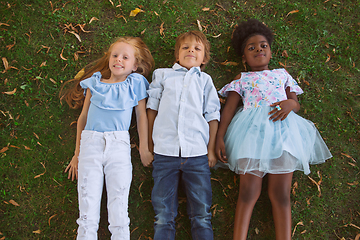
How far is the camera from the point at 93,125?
2691 mm

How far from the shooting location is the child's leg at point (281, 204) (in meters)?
A: 2.58

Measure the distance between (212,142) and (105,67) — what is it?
6.20ft

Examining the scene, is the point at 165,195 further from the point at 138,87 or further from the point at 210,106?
the point at 138,87

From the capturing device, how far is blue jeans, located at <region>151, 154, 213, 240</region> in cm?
247

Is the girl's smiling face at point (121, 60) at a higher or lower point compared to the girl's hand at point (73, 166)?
higher

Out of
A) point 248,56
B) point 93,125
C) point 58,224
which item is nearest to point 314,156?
point 248,56

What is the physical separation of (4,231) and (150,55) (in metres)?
3.08

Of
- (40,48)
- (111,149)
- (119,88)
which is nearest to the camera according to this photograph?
(111,149)

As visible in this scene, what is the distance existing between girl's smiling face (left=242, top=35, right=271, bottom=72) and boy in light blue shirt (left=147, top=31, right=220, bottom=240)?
69 cm

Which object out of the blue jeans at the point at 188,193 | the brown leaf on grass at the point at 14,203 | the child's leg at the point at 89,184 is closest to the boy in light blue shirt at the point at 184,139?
the blue jeans at the point at 188,193

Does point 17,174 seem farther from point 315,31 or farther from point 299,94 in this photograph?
point 315,31

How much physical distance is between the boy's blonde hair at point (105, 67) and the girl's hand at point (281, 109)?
1.82 meters

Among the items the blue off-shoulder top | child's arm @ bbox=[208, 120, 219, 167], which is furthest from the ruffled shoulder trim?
child's arm @ bbox=[208, 120, 219, 167]

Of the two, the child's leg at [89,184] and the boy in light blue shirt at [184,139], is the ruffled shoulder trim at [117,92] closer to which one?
the boy in light blue shirt at [184,139]
